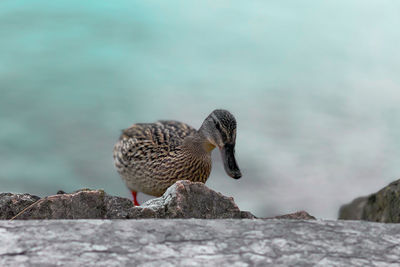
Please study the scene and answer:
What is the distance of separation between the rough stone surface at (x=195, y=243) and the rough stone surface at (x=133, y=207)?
2.53 ft

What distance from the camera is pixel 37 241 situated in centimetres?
268

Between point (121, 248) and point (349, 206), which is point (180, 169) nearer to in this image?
point (349, 206)

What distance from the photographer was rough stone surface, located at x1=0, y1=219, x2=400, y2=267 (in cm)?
255


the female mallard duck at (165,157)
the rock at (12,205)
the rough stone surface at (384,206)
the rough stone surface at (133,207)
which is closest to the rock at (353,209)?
the rough stone surface at (384,206)

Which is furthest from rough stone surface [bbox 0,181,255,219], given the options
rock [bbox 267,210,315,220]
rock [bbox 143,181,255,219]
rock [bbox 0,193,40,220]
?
rock [bbox 267,210,315,220]

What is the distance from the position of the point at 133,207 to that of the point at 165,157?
2446 mm

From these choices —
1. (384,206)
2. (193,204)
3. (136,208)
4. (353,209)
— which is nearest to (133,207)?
(136,208)

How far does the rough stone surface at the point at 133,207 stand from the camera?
3.75 metres

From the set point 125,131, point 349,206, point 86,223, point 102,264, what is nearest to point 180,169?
point 125,131

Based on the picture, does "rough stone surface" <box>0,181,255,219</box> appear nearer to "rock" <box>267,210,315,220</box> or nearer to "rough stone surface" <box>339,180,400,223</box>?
"rock" <box>267,210,315,220</box>

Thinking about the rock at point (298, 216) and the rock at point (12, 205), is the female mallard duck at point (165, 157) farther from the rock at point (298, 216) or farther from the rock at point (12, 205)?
the rock at point (12, 205)

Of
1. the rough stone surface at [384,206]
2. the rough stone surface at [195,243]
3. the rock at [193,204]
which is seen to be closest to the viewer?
the rough stone surface at [195,243]

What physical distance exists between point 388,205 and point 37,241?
3.23 meters

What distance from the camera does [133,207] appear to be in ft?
12.4
